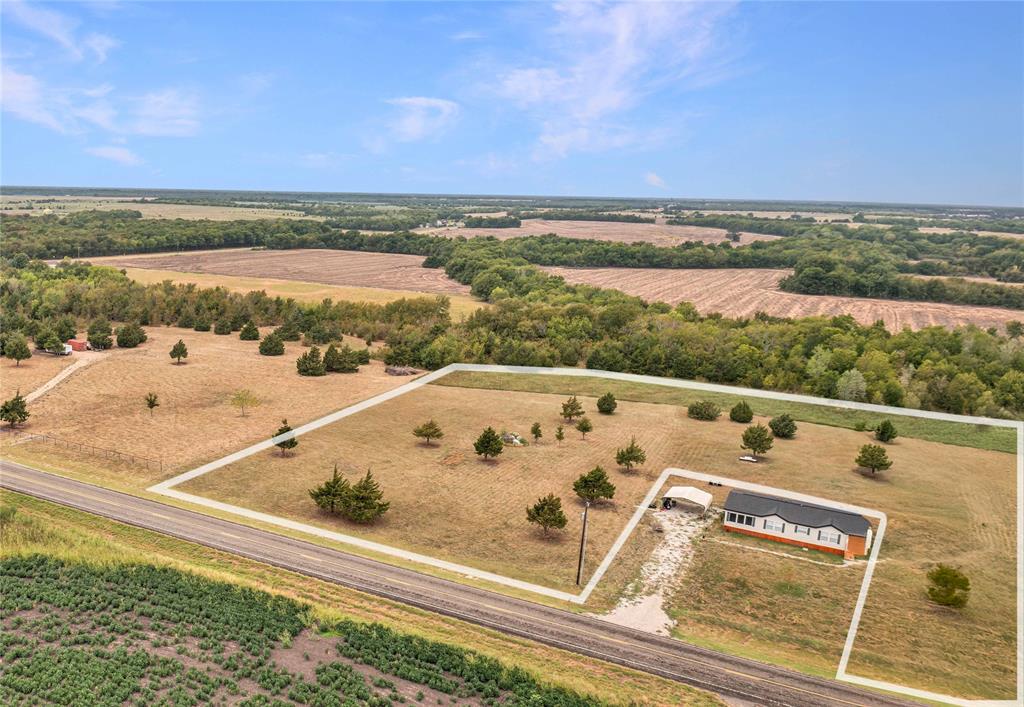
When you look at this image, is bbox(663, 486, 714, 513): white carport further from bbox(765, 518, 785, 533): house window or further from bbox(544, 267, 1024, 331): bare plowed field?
bbox(544, 267, 1024, 331): bare plowed field

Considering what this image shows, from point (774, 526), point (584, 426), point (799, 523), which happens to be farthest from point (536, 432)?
point (799, 523)

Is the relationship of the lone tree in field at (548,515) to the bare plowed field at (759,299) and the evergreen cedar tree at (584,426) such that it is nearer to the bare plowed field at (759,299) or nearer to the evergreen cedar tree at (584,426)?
the evergreen cedar tree at (584,426)

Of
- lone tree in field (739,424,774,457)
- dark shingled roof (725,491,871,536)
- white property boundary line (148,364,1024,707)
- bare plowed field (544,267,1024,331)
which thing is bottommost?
white property boundary line (148,364,1024,707)

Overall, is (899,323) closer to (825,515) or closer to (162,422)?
(825,515)

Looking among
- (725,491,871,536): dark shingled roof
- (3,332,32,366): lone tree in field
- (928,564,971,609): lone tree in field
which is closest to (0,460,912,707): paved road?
(928,564,971,609): lone tree in field

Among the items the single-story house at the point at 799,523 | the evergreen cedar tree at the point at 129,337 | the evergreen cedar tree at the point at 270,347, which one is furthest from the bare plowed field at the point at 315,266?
the single-story house at the point at 799,523
